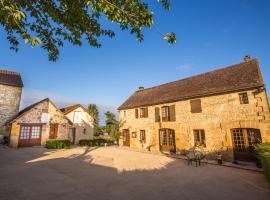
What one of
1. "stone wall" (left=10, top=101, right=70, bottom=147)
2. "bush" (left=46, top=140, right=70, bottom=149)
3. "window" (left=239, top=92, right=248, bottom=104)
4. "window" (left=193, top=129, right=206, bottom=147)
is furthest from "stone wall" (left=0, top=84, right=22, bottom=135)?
"window" (left=239, top=92, right=248, bottom=104)

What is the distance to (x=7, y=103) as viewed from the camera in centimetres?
2109

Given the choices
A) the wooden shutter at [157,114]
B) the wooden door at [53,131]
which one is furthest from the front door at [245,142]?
the wooden door at [53,131]

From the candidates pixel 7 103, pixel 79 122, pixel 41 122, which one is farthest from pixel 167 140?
pixel 7 103

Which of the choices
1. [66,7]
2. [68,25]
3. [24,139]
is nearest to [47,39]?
[68,25]

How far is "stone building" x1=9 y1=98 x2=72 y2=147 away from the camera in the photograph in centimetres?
1816

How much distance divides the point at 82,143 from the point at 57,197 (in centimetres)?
1758

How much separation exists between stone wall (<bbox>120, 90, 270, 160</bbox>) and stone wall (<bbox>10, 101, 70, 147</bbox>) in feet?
42.3

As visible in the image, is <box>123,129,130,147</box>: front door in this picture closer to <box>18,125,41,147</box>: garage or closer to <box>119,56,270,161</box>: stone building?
<box>119,56,270,161</box>: stone building

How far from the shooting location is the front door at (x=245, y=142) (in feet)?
35.5

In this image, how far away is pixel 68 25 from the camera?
384 cm

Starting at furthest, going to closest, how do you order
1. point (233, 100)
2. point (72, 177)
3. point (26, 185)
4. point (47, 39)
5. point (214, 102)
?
point (214, 102) → point (233, 100) → point (72, 177) → point (26, 185) → point (47, 39)

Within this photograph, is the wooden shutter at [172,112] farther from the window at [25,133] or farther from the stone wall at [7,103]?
the stone wall at [7,103]

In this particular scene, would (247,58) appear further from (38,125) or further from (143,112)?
(38,125)

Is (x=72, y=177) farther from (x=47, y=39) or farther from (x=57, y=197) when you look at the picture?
(x=47, y=39)
